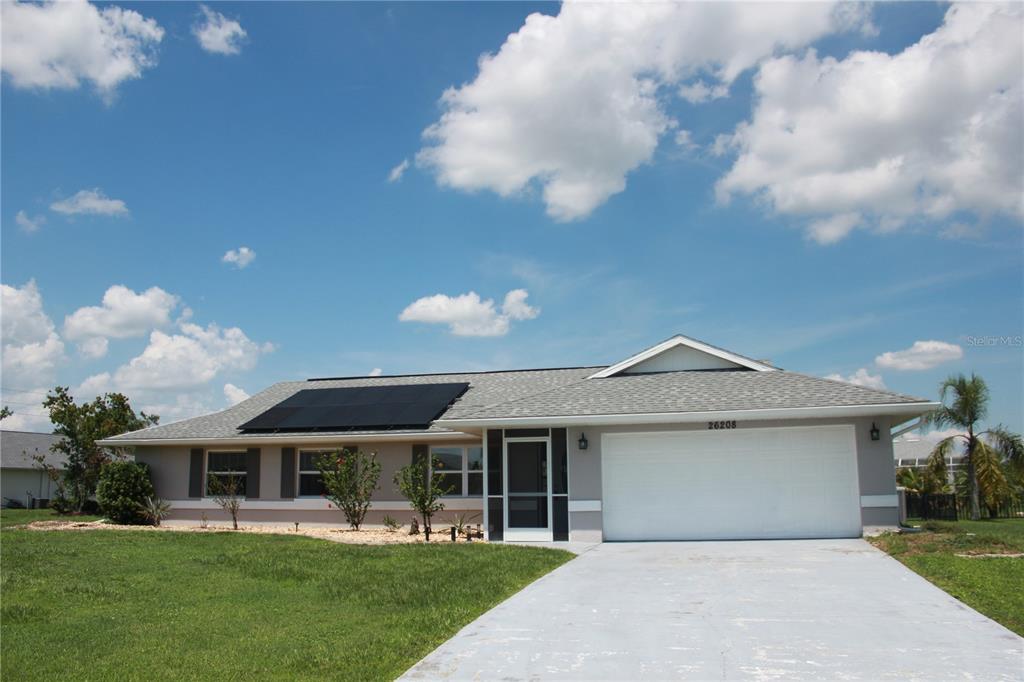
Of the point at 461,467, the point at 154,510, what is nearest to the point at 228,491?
the point at 154,510

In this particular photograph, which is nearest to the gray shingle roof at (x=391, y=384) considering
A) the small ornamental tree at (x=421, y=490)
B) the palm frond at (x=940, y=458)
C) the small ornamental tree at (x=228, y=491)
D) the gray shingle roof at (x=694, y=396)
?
the small ornamental tree at (x=228, y=491)

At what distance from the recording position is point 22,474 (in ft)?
136

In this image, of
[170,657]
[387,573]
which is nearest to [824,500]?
[387,573]

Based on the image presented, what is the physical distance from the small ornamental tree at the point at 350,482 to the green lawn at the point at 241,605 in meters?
4.78

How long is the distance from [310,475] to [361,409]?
226cm

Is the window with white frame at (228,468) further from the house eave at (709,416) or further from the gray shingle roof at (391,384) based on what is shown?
the house eave at (709,416)

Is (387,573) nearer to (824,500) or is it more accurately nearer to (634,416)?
(634,416)

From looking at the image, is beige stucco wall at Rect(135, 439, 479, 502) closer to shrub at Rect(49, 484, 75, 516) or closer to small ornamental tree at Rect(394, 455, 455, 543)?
small ornamental tree at Rect(394, 455, 455, 543)

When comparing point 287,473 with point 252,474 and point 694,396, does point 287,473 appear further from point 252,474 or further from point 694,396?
point 694,396

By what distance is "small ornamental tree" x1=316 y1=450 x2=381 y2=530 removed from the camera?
801 inches

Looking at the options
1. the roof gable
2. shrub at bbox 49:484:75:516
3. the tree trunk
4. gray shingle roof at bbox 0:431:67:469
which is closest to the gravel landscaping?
shrub at bbox 49:484:75:516

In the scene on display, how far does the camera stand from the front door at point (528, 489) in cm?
1723

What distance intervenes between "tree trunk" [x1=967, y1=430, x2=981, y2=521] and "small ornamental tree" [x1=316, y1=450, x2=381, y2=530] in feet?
68.1

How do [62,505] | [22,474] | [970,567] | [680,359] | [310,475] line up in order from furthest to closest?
[22,474], [62,505], [310,475], [680,359], [970,567]
